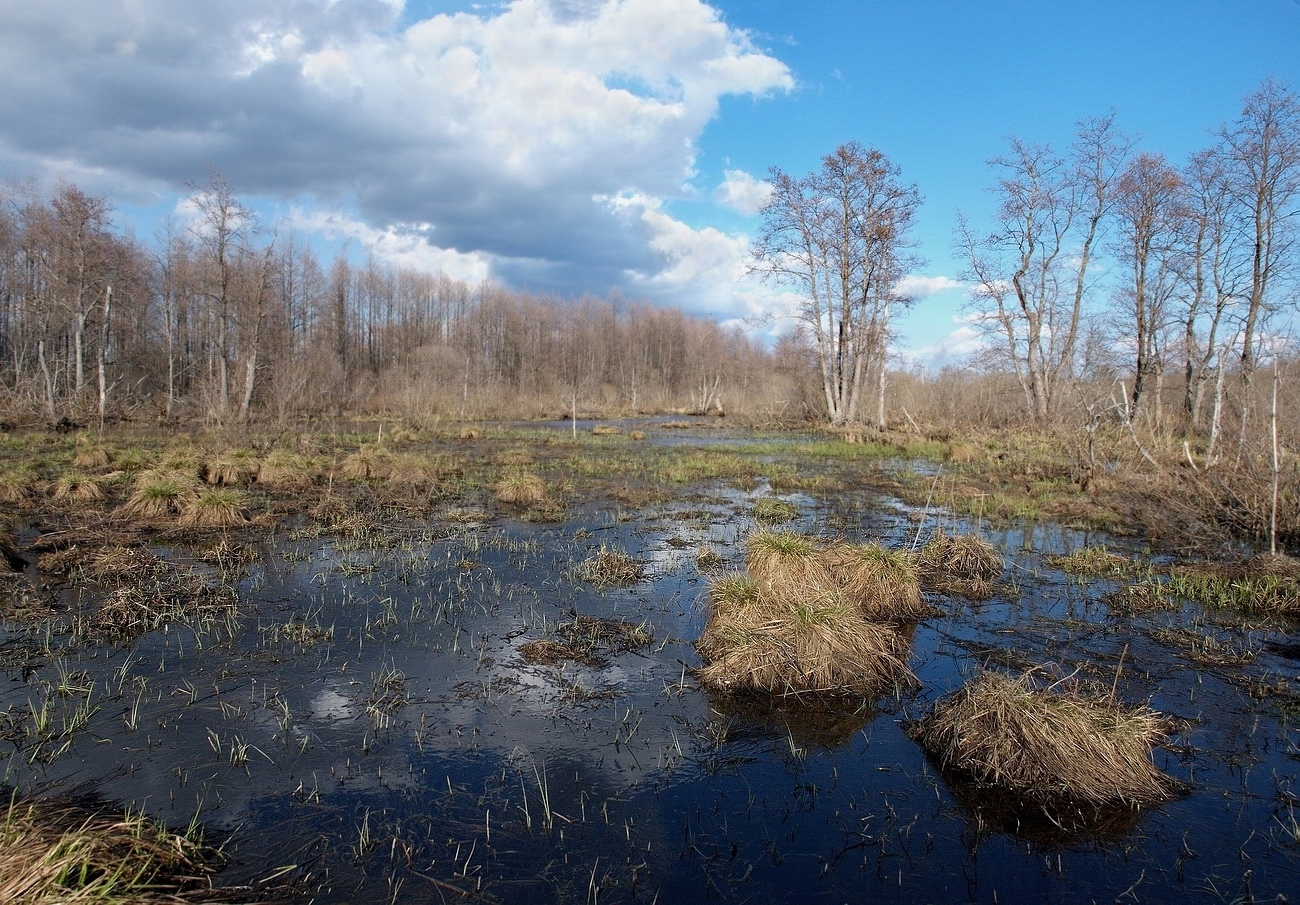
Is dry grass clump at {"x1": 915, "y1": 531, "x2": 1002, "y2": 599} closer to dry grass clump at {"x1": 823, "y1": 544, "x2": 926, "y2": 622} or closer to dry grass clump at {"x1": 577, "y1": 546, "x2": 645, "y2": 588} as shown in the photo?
dry grass clump at {"x1": 823, "y1": 544, "x2": 926, "y2": 622}

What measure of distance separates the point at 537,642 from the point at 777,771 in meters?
2.91

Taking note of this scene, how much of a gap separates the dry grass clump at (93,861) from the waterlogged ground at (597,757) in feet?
0.77

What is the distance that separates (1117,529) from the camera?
13078 millimetres

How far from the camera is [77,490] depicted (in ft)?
44.3

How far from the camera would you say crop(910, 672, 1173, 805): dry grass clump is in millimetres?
4785

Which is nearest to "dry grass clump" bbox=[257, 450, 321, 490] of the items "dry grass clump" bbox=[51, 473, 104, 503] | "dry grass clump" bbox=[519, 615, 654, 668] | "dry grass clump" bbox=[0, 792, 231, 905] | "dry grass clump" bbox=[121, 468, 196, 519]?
"dry grass clump" bbox=[121, 468, 196, 519]

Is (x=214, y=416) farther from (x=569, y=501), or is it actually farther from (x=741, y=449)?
(x=741, y=449)

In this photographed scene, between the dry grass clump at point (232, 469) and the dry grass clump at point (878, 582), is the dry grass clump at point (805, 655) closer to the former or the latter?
the dry grass clump at point (878, 582)

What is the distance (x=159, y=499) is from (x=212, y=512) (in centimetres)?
106

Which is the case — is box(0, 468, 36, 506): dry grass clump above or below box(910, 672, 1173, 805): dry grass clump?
above

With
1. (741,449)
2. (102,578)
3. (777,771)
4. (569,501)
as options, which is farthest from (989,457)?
(102,578)

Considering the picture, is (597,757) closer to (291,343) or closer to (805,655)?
(805,655)

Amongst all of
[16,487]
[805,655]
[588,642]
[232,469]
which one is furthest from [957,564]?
[16,487]

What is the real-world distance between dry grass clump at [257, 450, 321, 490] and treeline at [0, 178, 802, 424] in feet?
17.6
